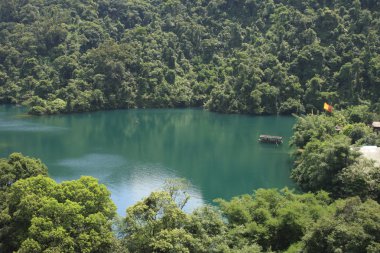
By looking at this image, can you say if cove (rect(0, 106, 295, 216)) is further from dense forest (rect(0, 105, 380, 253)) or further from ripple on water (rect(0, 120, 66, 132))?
dense forest (rect(0, 105, 380, 253))

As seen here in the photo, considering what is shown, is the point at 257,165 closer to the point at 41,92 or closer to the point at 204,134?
the point at 204,134

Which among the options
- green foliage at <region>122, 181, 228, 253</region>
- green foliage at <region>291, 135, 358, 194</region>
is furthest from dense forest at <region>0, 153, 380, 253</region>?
green foliage at <region>291, 135, 358, 194</region>

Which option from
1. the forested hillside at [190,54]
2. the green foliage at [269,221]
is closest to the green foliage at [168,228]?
the green foliage at [269,221]

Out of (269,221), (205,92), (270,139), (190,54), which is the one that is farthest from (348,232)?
(190,54)

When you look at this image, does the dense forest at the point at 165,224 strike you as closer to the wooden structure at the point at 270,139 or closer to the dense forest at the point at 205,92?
the dense forest at the point at 205,92

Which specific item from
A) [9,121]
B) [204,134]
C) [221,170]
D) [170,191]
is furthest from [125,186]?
[9,121]
